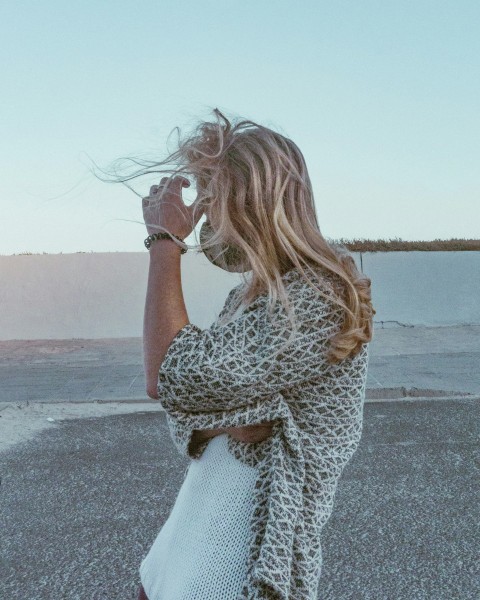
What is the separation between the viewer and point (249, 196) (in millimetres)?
1271

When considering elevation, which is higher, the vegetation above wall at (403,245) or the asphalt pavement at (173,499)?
the asphalt pavement at (173,499)

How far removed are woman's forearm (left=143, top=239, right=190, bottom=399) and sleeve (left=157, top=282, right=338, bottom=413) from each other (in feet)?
0.06

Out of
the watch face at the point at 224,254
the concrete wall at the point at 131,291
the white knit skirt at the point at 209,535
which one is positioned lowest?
the concrete wall at the point at 131,291

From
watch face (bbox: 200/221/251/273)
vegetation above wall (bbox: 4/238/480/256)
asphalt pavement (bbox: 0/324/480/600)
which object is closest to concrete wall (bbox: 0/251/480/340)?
vegetation above wall (bbox: 4/238/480/256)

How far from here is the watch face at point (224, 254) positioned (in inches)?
52.2

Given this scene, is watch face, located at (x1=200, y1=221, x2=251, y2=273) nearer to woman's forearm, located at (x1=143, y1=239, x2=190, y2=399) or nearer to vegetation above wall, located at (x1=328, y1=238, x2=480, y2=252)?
woman's forearm, located at (x1=143, y1=239, x2=190, y2=399)

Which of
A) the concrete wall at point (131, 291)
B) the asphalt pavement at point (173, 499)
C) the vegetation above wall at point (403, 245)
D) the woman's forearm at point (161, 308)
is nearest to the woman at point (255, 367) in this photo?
the woman's forearm at point (161, 308)

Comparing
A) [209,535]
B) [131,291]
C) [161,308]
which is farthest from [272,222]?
[131,291]

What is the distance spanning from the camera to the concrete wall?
13648 millimetres

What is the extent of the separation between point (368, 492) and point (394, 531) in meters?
0.68

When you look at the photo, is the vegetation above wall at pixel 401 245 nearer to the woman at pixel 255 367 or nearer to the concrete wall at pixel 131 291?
the concrete wall at pixel 131 291

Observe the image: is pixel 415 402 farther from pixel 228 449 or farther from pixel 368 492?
pixel 228 449

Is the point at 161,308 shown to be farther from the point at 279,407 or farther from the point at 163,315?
the point at 279,407

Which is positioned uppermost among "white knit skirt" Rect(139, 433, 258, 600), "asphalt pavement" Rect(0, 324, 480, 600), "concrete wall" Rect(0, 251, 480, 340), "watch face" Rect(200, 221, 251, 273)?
"watch face" Rect(200, 221, 251, 273)
